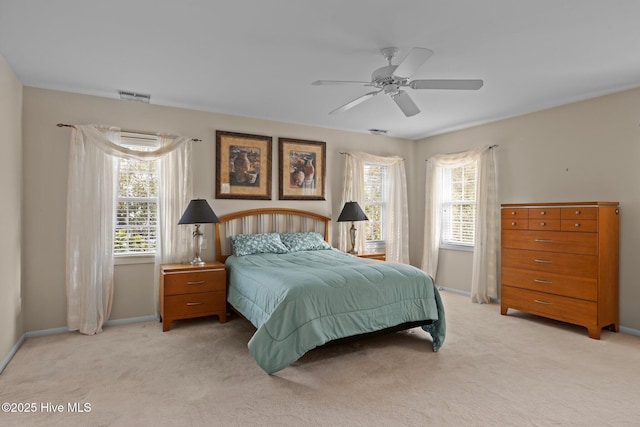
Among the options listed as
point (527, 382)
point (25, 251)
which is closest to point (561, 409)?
point (527, 382)

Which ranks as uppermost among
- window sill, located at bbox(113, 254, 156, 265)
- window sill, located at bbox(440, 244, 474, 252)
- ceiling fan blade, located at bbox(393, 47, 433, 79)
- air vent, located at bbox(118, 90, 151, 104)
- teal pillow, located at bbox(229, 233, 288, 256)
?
air vent, located at bbox(118, 90, 151, 104)

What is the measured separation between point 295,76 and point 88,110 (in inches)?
94.4

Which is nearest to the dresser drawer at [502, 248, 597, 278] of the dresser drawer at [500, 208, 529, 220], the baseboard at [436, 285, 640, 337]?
the dresser drawer at [500, 208, 529, 220]

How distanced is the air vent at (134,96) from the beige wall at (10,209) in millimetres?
906

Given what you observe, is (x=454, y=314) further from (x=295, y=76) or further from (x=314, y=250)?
(x=295, y=76)

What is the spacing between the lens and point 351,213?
17.4 ft

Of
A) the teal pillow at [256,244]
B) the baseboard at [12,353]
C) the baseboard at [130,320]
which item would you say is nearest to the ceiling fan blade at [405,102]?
the teal pillow at [256,244]

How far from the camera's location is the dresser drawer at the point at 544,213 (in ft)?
13.1

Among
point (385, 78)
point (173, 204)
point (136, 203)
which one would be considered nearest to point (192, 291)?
point (173, 204)

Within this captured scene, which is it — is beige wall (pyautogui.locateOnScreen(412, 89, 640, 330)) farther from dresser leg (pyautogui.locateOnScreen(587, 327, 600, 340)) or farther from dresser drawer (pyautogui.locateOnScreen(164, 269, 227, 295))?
dresser drawer (pyautogui.locateOnScreen(164, 269, 227, 295))

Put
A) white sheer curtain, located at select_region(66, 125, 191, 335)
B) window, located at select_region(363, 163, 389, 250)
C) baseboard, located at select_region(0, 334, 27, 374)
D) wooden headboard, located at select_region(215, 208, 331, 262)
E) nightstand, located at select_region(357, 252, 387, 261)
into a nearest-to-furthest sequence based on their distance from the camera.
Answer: baseboard, located at select_region(0, 334, 27, 374) → white sheer curtain, located at select_region(66, 125, 191, 335) → wooden headboard, located at select_region(215, 208, 331, 262) → nightstand, located at select_region(357, 252, 387, 261) → window, located at select_region(363, 163, 389, 250)

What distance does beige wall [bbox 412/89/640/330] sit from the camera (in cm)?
382

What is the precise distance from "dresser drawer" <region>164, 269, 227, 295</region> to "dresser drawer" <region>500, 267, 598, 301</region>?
11.3 ft

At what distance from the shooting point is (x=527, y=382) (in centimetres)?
276
